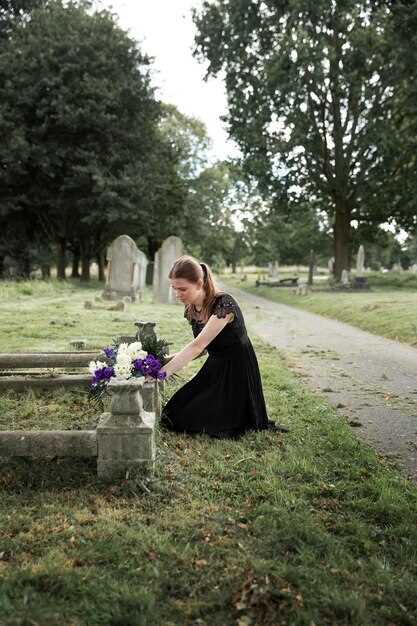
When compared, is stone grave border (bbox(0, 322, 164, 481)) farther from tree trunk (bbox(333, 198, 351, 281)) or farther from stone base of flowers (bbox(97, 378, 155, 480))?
tree trunk (bbox(333, 198, 351, 281))

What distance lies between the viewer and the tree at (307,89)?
24469 mm

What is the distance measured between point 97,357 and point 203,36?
27.0 m

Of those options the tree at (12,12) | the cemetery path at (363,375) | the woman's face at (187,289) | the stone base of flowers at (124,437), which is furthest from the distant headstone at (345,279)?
the stone base of flowers at (124,437)

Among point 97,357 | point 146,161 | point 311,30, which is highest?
point 311,30

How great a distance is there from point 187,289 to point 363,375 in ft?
14.9

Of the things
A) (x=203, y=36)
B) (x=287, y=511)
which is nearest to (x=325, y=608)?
(x=287, y=511)

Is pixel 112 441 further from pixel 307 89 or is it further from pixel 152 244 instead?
pixel 152 244

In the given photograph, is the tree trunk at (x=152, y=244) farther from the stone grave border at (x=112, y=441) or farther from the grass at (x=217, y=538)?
the stone grave border at (x=112, y=441)

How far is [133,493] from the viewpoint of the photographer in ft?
12.1

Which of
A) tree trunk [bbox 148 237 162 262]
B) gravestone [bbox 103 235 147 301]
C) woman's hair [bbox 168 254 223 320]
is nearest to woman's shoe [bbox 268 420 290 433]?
woman's hair [bbox 168 254 223 320]

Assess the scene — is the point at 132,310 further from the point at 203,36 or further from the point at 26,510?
the point at 203,36

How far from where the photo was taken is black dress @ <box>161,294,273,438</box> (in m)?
4.89

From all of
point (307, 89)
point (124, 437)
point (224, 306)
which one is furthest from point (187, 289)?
point (307, 89)

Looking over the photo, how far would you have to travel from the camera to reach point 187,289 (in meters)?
4.63
